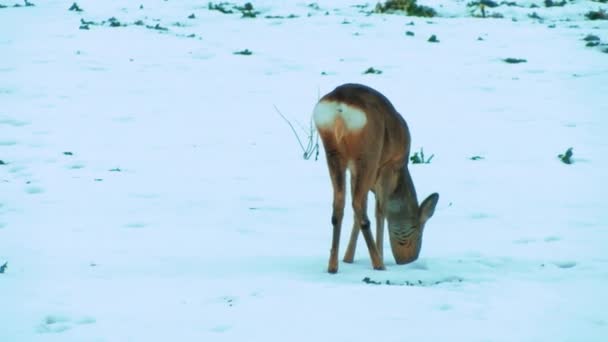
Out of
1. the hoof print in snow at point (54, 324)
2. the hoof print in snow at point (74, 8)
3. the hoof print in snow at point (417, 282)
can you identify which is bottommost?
the hoof print in snow at point (417, 282)

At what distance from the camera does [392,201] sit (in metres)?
7.73

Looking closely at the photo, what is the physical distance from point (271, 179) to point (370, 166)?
348cm

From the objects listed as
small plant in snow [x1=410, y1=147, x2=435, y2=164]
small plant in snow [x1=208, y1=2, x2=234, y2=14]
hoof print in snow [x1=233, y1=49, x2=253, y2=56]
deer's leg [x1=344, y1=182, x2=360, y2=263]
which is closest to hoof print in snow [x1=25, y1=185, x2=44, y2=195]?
deer's leg [x1=344, y1=182, x2=360, y2=263]

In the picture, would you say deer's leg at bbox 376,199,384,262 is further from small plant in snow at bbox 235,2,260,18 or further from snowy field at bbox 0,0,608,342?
small plant in snow at bbox 235,2,260,18

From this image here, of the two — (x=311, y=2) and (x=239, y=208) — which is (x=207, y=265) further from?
(x=311, y=2)

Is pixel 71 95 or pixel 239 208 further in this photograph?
pixel 71 95

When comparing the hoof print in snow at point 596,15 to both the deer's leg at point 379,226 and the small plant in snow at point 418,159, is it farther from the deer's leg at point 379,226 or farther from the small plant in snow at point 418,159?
the deer's leg at point 379,226

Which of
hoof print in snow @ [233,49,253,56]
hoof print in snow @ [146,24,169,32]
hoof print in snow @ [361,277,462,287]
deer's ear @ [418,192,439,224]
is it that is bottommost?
hoof print in snow @ [233,49,253,56]

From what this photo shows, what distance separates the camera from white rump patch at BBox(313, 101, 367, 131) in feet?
22.3

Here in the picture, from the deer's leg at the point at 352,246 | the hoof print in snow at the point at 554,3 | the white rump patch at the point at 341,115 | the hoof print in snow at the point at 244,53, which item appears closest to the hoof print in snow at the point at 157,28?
the hoof print in snow at the point at 244,53

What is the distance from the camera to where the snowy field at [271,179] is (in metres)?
6.04

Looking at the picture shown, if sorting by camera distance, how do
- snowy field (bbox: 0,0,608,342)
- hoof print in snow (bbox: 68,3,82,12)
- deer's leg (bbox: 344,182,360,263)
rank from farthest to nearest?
hoof print in snow (bbox: 68,3,82,12) < deer's leg (bbox: 344,182,360,263) < snowy field (bbox: 0,0,608,342)

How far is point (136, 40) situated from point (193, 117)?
17.3 ft

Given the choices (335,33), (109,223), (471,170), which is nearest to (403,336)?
(109,223)
